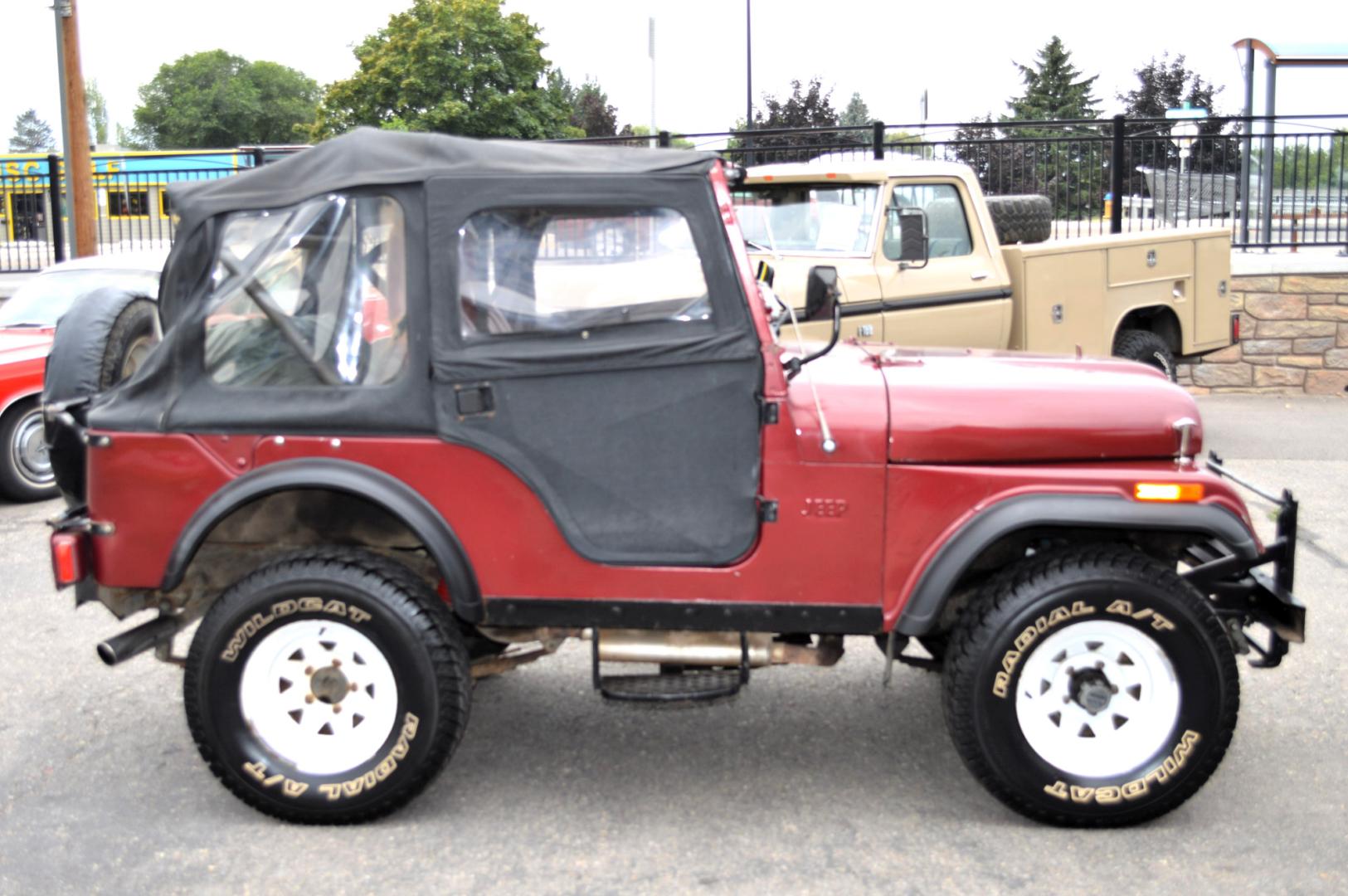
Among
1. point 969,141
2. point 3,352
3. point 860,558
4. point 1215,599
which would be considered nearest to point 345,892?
point 860,558

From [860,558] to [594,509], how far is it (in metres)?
0.80

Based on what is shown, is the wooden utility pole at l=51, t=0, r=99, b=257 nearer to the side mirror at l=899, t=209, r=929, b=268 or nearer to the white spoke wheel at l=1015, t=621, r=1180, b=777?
the side mirror at l=899, t=209, r=929, b=268

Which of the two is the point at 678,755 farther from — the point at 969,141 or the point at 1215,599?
the point at 969,141

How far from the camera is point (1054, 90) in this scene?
44.2 meters

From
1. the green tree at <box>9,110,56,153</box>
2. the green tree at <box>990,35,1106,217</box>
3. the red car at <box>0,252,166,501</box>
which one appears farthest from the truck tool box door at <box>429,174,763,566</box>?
the green tree at <box>9,110,56,153</box>

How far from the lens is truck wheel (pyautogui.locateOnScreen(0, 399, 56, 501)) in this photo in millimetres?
8406

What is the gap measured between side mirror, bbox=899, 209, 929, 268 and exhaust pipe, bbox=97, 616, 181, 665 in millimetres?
5774

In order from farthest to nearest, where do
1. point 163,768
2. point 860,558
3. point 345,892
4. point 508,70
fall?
point 508,70 → point 163,768 → point 860,558 → point 345,892

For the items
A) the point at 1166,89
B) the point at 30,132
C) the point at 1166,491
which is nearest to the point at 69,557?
the point at 1166,491

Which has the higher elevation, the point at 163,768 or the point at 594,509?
the point at 594,509

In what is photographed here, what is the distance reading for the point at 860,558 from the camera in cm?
395

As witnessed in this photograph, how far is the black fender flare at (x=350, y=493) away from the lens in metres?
3.93

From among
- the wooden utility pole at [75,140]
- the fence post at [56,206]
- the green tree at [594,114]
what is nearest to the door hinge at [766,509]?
the wooden utility pole at [75,140]

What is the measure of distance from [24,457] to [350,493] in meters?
5.62
